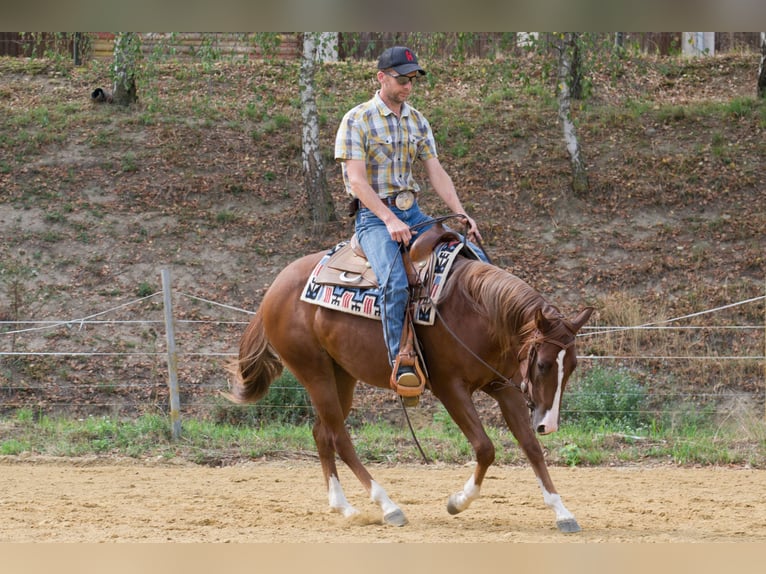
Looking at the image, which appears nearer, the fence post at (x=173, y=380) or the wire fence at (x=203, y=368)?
the fence post at (x=173, y=380)

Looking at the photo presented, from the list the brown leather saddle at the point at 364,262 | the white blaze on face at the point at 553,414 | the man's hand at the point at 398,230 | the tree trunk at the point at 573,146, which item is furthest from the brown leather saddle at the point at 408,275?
the tree trunk at the point at 573,146

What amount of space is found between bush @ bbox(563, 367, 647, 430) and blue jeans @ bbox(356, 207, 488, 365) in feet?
14.0

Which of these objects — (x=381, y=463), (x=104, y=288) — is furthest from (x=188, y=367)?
(x=381, y=463)

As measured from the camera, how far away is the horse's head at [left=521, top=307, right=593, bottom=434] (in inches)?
189

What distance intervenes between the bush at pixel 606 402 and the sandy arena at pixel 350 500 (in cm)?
138

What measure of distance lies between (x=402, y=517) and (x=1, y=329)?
787 centimetres

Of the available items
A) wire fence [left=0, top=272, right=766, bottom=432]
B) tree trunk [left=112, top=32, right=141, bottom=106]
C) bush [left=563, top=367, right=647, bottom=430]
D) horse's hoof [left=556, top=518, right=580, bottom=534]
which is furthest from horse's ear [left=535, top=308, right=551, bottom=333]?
tree trunk [left=112, top=32, right=141, bottom=106]

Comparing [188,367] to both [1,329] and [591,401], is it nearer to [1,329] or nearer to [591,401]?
[1,329]

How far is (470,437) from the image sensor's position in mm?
5301

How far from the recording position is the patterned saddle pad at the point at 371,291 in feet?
17.9

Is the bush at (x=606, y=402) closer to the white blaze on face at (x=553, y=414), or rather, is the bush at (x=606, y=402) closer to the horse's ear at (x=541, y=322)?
the white blaze on face at (x=553, y=414)

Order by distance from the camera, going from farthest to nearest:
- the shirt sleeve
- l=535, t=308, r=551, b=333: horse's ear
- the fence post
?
the fence post < the shirt sleeve < l=535, t=308, r=551, b=333: horse's ear

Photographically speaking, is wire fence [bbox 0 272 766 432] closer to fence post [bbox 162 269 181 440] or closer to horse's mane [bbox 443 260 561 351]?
fence post [bbox 162 269 181 440]

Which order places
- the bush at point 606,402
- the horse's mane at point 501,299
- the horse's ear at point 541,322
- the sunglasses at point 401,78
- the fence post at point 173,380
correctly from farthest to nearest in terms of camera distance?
the bush at point 606,402 < the fence post at point 173,380 < the sunglasses at point 401,78 < the horse's mane at point 501,299 < the horse's ear at point 541,322
